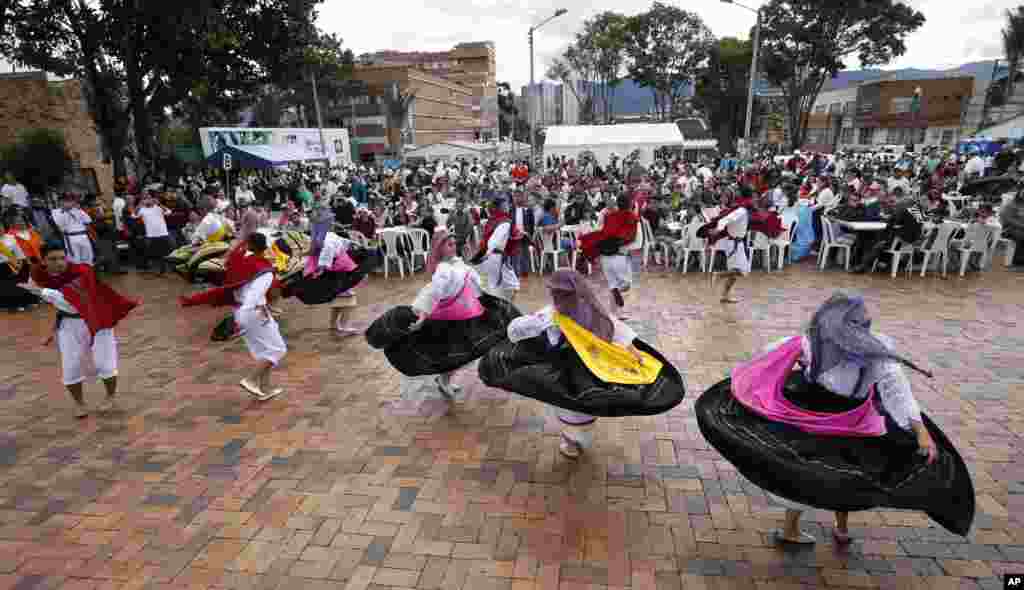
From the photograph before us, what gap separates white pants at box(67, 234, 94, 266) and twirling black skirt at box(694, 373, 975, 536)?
36.0 feet

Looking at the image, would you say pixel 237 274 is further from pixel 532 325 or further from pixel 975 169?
pixel 975 169

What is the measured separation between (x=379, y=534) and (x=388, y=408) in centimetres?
174

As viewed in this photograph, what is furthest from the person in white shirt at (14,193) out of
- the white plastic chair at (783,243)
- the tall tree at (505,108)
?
the tall tree at (505,108)

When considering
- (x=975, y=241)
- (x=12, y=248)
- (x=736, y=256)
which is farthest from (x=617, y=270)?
(x=12, y=248)

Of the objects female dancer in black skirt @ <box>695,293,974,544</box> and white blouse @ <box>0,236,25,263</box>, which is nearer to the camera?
female dancer in black skirt @ <box>695,293,974,544</box>

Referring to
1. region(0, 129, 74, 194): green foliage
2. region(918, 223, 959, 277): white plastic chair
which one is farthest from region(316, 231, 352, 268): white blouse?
region(0, 129, 74, 194): green foliage

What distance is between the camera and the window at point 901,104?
148 feet

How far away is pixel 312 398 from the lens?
5250 millimetres

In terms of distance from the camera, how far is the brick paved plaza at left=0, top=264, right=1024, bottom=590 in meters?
3.02

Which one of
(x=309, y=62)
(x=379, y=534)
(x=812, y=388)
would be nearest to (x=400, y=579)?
(x=379, y=534)

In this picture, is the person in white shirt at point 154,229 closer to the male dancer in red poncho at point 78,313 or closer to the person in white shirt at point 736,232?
the male dancer in red poncho at point 78,313

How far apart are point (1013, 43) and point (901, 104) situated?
8634mm

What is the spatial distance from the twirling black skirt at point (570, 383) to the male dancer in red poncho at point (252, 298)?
7.48 ft

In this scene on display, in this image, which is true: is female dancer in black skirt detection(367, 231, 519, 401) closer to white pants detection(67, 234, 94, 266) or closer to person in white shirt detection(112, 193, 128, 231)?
white pants detection(67, 234, 94, 266)
